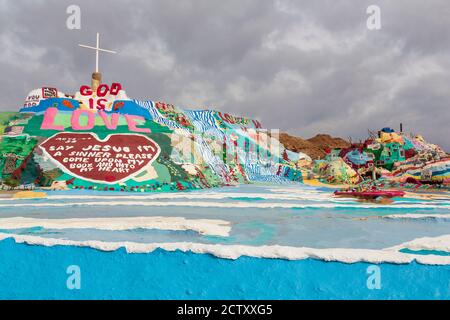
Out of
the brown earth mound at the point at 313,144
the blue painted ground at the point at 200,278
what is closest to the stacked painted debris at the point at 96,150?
the blue painted ground at the point at 200,278

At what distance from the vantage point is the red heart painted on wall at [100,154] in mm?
19328

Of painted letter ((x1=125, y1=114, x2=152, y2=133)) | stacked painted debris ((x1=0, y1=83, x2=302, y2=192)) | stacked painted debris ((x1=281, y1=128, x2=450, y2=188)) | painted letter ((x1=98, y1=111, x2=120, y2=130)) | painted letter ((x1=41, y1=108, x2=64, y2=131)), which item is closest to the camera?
stacked painted debris ((x1=0, y1=83, x2=302, y2=192))

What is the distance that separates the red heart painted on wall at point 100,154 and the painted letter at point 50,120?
1.13 metres

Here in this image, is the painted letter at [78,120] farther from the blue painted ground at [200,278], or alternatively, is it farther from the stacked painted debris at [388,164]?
the stacked painted debris at [388,164]

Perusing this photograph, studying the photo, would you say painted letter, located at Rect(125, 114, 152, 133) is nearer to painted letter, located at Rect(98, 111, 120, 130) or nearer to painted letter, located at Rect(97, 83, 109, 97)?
painted letter, located at Rect(98, 111, 120, 130)

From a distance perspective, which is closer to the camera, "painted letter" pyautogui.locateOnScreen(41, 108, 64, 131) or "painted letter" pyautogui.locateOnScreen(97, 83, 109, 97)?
"painted letter" pyautogui.locateOnScreen(41, 108, 64, 131)

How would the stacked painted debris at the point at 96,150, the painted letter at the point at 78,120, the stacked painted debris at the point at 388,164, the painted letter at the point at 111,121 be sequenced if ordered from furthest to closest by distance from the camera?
the stacked painted debris at the point at 388,164, the painted letter at the point at 111,121, the painted letter at the point at 78,120, the stacked painted debris at the point at 96,150

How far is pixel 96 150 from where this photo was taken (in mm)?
20500

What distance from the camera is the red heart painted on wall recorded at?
63.4 ft

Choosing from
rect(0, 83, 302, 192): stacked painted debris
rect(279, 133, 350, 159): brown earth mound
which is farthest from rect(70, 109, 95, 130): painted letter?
rect(279, 133, 350, 159): brown earth mound

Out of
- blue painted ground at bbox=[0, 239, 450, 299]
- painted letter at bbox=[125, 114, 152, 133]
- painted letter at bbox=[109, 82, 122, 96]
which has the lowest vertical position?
blue painted ground at bbox=[0, 239, 450, 299]

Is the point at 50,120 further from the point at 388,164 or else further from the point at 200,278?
the point at 388,164

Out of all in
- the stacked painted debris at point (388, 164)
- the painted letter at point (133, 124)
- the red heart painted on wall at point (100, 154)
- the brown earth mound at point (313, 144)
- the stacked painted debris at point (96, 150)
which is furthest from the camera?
the brown earth mound at point (313, 144)
